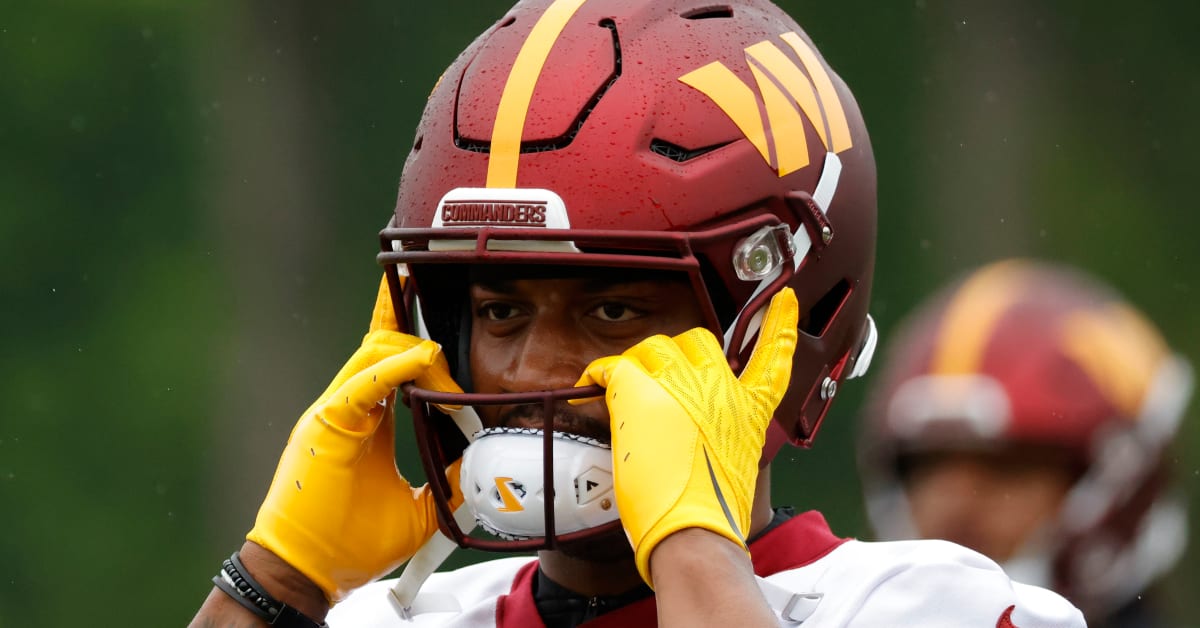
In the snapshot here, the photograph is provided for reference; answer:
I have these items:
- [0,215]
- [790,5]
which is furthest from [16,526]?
[790,5]

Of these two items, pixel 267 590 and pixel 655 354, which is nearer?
pixel 655 354

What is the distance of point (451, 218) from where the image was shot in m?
2.76

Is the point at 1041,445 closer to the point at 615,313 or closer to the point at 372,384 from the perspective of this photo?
the point at 615,313

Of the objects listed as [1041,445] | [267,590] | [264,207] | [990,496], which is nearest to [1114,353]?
[1041,445]

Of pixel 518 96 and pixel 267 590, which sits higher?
pixel 518 96

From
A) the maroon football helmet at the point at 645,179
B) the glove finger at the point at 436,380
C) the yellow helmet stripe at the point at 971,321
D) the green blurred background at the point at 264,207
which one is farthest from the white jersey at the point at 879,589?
the green blurred background at the point at 264,207

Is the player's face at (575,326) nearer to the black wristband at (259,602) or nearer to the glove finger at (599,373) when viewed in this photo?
the glove finger at (599,373)

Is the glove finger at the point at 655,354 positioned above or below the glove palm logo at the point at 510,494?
above

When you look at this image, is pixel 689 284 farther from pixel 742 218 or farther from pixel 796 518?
pixel 796 518

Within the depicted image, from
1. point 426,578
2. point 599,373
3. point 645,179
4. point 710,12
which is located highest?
point 710,12

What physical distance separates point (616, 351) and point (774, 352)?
21 cm

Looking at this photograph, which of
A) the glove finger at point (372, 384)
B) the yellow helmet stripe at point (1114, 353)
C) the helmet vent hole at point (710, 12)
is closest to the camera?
the glove finger at point (372, 384)

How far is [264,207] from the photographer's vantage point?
27.7ft

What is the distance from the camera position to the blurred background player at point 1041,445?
11.8ft
